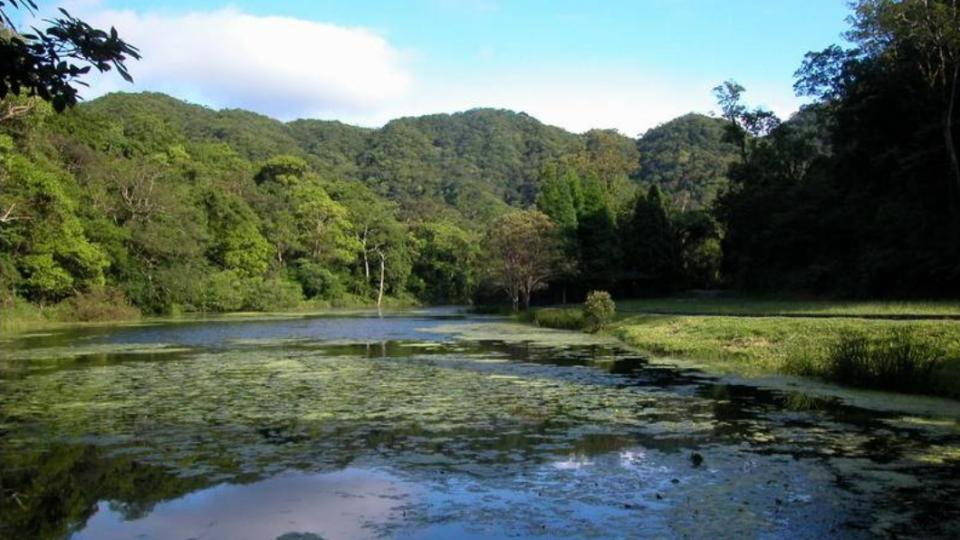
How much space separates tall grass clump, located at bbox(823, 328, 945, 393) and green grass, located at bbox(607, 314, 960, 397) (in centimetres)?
2

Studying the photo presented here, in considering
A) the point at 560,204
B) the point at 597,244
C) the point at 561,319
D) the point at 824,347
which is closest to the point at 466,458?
the point at 824,347

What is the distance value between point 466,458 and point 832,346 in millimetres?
12054

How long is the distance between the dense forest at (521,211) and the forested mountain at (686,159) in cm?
59

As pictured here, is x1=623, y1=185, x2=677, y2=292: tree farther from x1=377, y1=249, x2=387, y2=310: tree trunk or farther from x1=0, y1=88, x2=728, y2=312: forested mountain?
x1=377, y1=249, x2=387, y2=310: tree trunk

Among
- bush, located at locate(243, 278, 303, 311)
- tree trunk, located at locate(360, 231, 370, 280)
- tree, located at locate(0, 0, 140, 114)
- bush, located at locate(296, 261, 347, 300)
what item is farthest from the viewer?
tree trunk, located at locate(360, 231, 370, 280)

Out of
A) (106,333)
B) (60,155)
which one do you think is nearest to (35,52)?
(106,333)

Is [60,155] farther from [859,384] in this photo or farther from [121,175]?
[859,384]

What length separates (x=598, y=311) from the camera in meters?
34.9

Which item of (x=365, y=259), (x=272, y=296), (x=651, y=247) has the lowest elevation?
(x=272, y=296)

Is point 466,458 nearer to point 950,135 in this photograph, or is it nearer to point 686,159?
point 950,135

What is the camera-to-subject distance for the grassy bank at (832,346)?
14.7 m

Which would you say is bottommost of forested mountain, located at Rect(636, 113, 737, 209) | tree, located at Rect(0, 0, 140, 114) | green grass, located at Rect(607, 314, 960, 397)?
green grass, located at Rect(607, 314, 960, 397)

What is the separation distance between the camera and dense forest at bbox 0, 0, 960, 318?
119 ft

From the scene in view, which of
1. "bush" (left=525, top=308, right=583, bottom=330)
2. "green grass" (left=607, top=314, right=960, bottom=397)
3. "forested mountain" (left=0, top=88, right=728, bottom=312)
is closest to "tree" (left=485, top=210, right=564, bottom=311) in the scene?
"forested mountain" (left=0, top=88, right=728, bottom=312)
